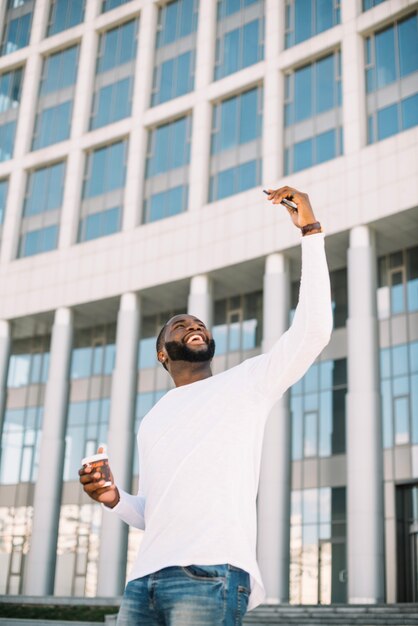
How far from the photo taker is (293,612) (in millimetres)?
21844

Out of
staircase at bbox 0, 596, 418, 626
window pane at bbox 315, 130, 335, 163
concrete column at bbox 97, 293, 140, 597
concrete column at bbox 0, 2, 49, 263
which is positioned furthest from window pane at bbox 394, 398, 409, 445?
concrete column at bbox 0, 2, 49, 263

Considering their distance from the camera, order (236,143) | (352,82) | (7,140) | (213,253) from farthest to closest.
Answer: (7,140) → (236,143) → (213,253) → (352,82)

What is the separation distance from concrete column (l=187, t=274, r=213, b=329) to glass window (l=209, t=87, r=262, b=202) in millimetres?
3359

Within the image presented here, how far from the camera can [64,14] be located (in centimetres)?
4031

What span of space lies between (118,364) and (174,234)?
5486 millimetres

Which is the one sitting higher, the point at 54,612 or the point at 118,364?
the point at 118,364

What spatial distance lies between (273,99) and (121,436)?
14.0 metres

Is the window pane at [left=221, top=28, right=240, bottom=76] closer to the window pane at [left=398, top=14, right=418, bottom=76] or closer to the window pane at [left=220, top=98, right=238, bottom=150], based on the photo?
the window pane at [left=220, top=98, right=238, bottom=150]

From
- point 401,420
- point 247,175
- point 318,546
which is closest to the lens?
point 401,420

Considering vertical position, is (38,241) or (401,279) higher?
(38,241)

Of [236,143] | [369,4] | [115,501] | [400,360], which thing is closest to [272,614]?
[400,360]

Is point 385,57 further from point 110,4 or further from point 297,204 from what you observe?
point 297,204

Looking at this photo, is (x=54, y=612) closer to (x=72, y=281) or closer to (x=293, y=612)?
(x=293, y=612)

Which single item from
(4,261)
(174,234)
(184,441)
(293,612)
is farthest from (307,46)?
(184,441)
